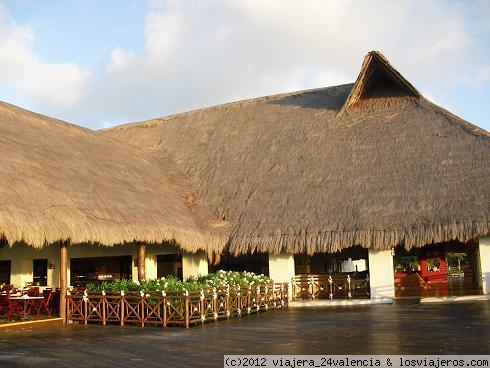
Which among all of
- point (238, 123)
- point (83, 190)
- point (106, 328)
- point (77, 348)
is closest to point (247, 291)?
point (106, 328)

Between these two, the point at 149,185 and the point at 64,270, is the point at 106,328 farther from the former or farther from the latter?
the point at 149,185

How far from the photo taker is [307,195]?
17.4 meters

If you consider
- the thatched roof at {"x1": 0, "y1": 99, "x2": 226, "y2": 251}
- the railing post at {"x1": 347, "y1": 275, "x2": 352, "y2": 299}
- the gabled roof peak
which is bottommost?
the railing post at {"x1": 347, "y1": 275, "x2": 352, "y2": 299}

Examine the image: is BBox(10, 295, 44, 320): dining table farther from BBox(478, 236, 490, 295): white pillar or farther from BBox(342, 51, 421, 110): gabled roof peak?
BBox(342, 51, 421, 110): gabled roof peak

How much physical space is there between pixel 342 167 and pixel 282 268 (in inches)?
156

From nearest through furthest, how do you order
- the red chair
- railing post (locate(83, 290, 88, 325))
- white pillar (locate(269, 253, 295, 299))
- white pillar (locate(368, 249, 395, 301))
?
railing post (locate(83, 290, 88, 325)) < the red chair < white pillar (locate(368, 249, 395, 301)) < white pillar (locate(269, 253, 295, 299))

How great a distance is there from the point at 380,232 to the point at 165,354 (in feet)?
29.3

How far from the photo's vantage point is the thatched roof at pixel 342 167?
1537 centimetres

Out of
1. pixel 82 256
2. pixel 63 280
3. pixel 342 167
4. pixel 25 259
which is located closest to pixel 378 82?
pixel 342 167

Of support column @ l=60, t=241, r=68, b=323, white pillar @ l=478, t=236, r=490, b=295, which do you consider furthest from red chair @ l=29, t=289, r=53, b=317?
white pillar @ l=478, t=236, r=490, b=295

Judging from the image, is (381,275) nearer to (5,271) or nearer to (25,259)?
(25,259)

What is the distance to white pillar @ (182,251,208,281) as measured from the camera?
18.3m

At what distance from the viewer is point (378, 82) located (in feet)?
69.8

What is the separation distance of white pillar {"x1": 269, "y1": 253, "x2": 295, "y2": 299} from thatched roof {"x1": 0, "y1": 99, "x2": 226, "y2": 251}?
195 centimetres
